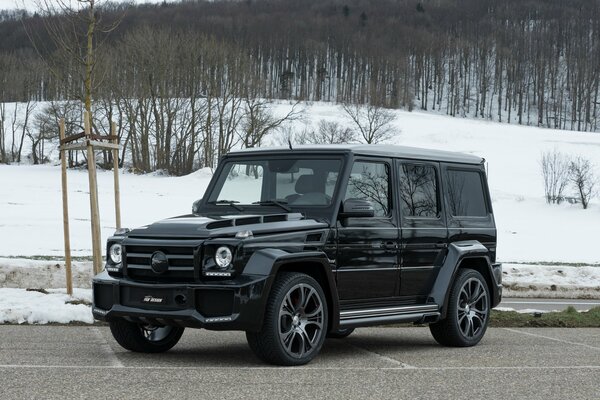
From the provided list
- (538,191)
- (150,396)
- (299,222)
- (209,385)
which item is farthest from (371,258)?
(538,191)

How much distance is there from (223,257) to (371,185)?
6.90 feet

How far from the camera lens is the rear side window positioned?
34.4 ft

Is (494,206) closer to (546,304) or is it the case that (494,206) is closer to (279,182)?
(546,304)

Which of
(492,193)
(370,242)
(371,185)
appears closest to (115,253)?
(370,242)

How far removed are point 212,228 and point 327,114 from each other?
107m

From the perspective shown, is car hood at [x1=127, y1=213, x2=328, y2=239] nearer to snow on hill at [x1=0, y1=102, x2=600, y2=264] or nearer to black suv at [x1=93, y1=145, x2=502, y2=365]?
black suv at [x1=93, y1=145, x2=502, y2=365]

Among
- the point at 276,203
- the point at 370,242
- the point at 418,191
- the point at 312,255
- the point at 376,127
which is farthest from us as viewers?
the point at 376,127

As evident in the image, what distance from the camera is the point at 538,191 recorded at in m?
63.2

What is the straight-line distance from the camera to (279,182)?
30.3 feet

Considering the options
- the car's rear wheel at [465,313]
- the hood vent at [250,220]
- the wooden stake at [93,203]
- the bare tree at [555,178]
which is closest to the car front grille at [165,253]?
the hood vent at [250,220]

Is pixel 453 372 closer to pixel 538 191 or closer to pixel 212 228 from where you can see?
pixel 212 228

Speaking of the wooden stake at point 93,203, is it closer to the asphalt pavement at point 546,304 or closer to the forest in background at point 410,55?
the asphalt pavement at point 546,304

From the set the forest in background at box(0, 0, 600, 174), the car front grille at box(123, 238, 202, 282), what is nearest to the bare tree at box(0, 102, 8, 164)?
the forest in background at box(0, 0, 600, 174)

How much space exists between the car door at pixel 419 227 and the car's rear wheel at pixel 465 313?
0.35 m
